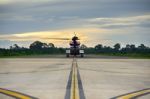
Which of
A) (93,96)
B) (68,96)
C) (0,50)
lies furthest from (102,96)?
(0,50)

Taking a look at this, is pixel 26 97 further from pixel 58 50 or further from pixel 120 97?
pixel 58 50

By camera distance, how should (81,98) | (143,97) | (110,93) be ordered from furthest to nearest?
(110,93) → (143,97) → (81,98)

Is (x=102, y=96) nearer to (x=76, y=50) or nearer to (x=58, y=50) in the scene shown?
(x=76, y=50)

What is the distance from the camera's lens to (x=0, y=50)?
5064 inches

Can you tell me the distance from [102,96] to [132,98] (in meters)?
1.16

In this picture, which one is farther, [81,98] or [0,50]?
[0,50]

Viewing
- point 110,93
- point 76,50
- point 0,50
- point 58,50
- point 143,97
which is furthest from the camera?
point 58,50

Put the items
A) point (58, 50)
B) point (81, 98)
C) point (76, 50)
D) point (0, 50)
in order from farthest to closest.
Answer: point (58, 50), point (0, 50), point (76, 50), point (81, 98)

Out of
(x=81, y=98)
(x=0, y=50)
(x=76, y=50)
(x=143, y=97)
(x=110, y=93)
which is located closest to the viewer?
(x=81, y=98)

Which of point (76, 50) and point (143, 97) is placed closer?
point (143, 97)

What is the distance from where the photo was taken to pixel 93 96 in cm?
1512

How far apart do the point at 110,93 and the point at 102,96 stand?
130cm

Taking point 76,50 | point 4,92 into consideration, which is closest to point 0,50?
point 76,50

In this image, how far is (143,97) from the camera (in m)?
15.2
